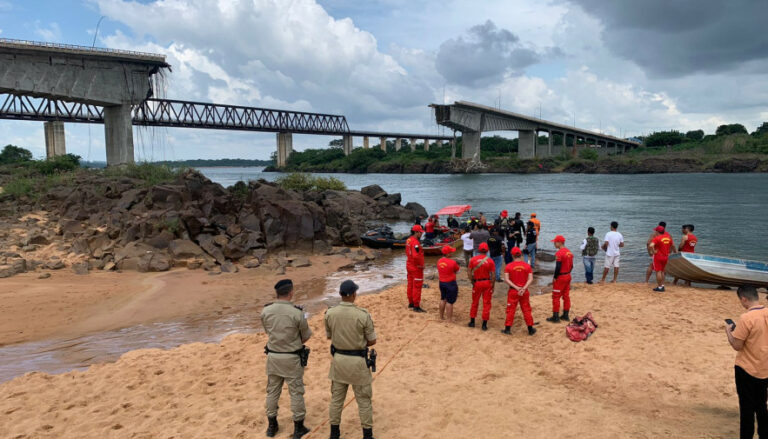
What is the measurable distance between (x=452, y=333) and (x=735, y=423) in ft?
16.5

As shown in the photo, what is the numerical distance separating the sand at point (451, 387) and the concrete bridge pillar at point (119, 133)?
3253cm

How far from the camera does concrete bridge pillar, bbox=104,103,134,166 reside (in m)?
36.6

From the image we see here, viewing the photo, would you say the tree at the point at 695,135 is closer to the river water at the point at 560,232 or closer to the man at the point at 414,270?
the river water at the point at 560,232

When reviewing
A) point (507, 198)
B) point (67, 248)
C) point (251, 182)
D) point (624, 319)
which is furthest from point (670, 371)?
point (507, 198)

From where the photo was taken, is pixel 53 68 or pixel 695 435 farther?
pixel 53 68

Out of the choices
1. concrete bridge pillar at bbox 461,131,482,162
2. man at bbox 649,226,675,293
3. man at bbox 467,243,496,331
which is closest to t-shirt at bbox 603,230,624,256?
man at bbox 649,226,675,293

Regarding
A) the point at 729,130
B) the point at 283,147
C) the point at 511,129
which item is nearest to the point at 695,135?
the point at 729,130

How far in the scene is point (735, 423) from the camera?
6.34m

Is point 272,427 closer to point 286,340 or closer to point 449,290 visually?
point 286,340

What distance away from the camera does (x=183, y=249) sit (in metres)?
18.0

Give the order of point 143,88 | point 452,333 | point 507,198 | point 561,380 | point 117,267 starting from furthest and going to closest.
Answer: point 507,198, point 143,88, point 117,267, point 452,333, point 561,380

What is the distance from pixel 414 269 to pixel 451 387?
4.39m

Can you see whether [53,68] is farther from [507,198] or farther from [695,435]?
[507,198]

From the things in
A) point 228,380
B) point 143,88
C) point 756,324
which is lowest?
point 228,380
